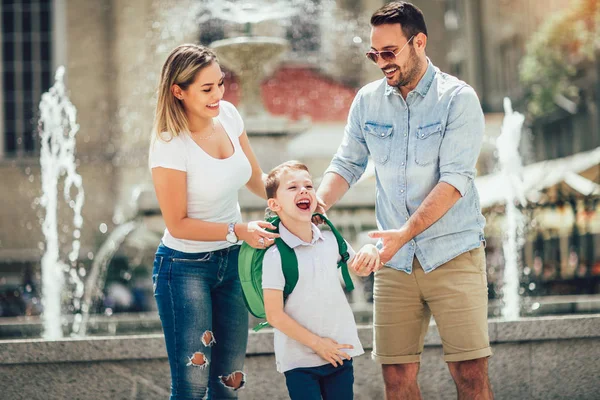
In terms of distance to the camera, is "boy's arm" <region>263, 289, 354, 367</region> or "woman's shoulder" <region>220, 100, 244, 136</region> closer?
"boy's arm" <region>263, 289, 354, 367</region>

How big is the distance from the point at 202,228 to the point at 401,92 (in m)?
0.98

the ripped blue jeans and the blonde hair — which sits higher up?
the blonde hair

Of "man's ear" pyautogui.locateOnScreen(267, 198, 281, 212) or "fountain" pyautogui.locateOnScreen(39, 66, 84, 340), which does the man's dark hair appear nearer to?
"man's ear" pyautogui.locateOnScreen(267, 198, 281, 212)

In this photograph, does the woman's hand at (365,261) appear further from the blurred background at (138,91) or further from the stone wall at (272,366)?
the blurred background at (138,91)

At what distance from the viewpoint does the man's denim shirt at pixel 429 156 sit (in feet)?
11.8

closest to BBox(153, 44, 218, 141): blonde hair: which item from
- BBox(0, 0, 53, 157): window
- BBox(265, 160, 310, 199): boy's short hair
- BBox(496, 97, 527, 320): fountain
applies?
BBox(265, 160, 310, 199): boy's short hair

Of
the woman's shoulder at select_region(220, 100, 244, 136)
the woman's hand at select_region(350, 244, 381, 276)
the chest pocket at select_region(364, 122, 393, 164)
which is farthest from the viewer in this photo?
the woman's shoulder at select_region(220, 100, 244, 136)

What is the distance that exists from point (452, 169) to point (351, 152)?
552 mm

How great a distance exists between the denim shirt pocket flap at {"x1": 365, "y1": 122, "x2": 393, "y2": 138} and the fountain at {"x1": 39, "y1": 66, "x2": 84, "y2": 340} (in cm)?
295

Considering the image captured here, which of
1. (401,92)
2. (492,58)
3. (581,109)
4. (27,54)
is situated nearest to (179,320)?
(401,92)

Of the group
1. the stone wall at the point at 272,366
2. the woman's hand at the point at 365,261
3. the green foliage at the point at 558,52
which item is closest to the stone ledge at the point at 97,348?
the stone wall at the point at 272,366

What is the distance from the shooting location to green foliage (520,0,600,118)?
20.5m

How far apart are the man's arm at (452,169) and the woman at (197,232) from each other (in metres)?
0.52

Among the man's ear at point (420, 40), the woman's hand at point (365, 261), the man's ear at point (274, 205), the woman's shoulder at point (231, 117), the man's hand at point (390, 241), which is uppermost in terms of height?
the man's ear at point (420, 40)
